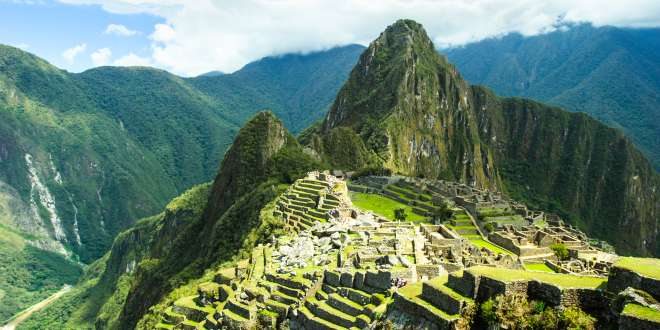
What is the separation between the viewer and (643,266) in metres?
16.5

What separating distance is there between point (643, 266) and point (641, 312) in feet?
9.01

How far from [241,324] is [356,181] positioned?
268 ft

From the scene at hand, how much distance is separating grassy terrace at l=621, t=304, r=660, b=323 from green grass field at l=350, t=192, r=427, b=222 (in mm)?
58880

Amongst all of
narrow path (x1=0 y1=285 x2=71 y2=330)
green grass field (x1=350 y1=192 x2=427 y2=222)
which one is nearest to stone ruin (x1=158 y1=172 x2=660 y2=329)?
green grass field (x1=350 y1=192 x2=427 y2=222)

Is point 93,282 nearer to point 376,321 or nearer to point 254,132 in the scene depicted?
point 254,132

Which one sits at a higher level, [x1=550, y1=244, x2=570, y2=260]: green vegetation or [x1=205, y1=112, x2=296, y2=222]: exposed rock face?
[x1=205, y1=112, x2=296, y2=222]: exposed rock face

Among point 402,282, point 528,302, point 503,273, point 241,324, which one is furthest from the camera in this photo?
point 241,324

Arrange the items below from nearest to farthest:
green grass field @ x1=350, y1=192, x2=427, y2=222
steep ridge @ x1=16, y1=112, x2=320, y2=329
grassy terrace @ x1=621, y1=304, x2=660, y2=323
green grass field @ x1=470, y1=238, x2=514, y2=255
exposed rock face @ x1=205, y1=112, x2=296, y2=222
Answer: grassy terrace @ x1=621, y1=304, x2=660, y2=323, green grass field @ x1=470, y1=238, x2=514, y2=255, green grass field @ x1=350, y1=192, x2=427, y2=222, steep ridge @ x1=16, y1=112, x2=320, y2=329, exposed rock face @ x1=205, y1=112, x2=296, y2=222

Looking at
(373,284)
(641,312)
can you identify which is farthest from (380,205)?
(641,312)

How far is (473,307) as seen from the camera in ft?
58.1

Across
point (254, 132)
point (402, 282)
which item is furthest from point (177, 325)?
point (254, 132)

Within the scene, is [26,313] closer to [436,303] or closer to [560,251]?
[560,251]

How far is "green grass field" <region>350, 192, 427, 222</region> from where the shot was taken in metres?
76.3

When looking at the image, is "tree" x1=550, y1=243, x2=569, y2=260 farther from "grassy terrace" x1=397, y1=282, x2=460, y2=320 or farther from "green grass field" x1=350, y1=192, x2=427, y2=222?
"grassy terrace" x1=397, y1=282, x2=460, y2=320
